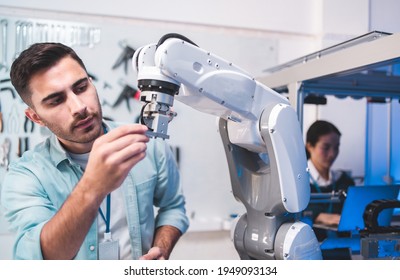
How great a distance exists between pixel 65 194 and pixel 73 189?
0.17m

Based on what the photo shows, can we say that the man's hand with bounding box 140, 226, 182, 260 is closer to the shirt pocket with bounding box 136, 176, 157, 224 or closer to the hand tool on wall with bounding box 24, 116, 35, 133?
the shirt pocket with bounding box 136, 176, 157, 224

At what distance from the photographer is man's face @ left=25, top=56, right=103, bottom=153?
3.25 ft

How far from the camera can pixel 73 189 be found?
35.1 inches

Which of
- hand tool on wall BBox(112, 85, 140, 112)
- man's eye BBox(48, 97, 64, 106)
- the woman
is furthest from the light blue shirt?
the woman

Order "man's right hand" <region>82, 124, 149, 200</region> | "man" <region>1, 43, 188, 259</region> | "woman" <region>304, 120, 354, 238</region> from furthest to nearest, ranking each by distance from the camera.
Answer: "woman" <region>304, 120, 354, 238</region> → "man" <region>1, 43, 188, 259</region> → "man's right hand" <region>82, 124, 149, 200</region>

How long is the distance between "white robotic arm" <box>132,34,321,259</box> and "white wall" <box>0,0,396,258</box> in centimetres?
80

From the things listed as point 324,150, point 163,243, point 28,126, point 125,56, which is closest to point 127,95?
point 125,56

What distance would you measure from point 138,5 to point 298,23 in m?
0.86

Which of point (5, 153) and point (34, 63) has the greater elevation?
point (34, 63)

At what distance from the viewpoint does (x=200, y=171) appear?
73.0 inches

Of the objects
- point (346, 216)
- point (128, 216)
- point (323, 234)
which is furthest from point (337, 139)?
point (128, 216)

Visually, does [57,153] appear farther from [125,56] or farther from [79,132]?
[125,56]
